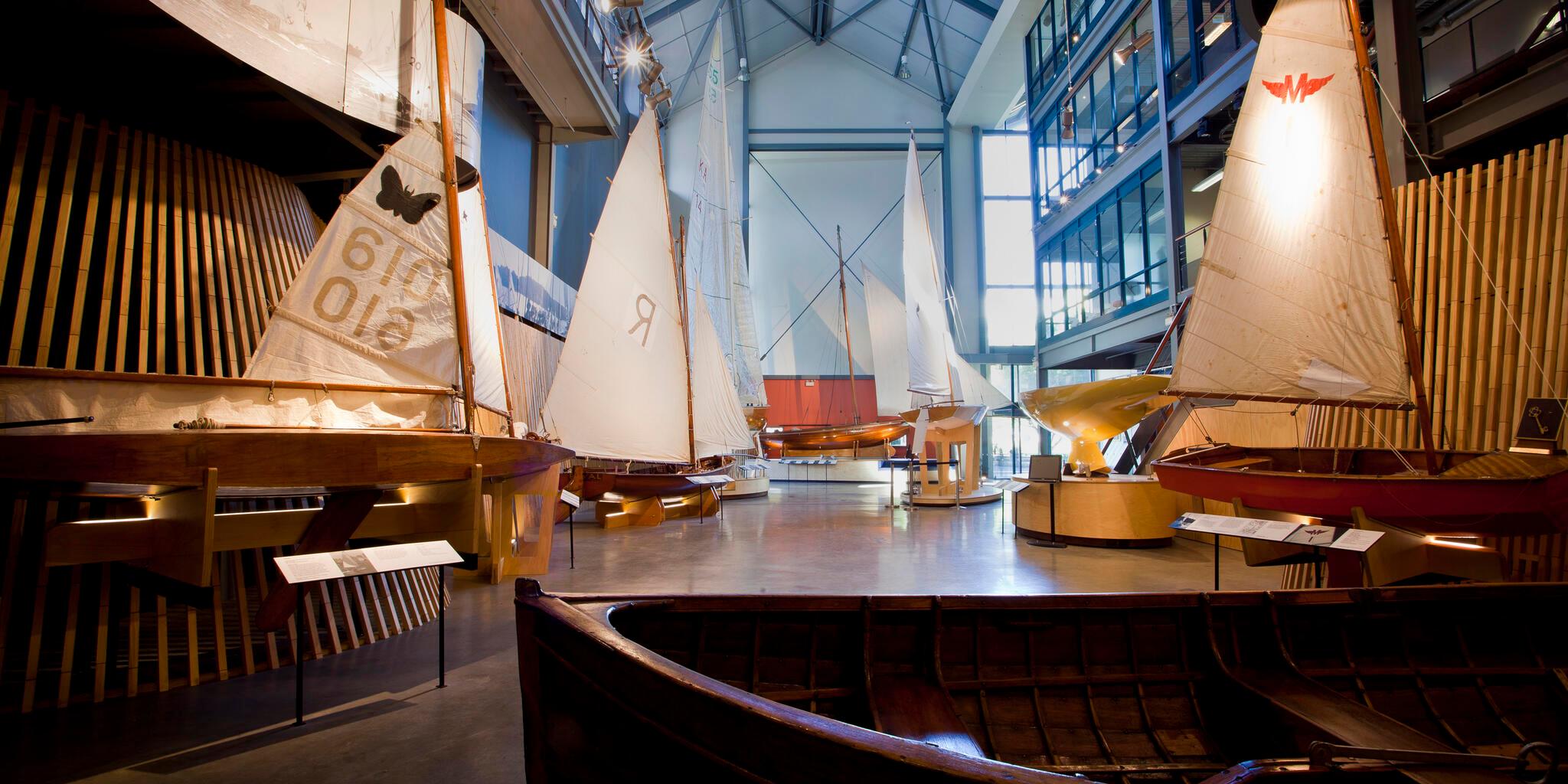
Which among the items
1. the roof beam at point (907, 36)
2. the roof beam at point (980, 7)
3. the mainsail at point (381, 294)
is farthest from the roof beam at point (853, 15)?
the mainsail at point (381, 294)

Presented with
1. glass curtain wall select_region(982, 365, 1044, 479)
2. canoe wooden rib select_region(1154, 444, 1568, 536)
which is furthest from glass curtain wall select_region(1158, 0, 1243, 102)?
glass curtain wall select_region(982, 365, 1044, 479)

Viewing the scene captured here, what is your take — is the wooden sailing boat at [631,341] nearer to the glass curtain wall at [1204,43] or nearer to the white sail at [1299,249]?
the white sail at [1299,249]

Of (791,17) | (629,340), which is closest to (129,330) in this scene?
(629,340)

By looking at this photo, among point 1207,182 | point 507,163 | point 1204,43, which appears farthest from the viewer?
point 1207,182

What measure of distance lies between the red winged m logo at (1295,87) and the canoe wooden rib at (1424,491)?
2.89m

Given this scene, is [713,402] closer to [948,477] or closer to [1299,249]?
[948,477]

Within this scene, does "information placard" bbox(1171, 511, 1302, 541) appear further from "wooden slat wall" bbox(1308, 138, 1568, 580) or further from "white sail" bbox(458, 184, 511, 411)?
"white sail" bbox(458, 184, 511, 411)

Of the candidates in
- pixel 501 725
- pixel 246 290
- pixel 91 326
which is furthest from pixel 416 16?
pixel 501 725

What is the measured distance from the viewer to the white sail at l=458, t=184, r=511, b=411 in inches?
→ 193

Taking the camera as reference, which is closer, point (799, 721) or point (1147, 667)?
point (799, 721)

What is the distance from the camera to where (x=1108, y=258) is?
595 inches

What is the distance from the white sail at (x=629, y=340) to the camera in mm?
5949

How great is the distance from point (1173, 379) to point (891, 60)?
17.6 meters

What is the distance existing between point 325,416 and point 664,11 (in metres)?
15.4
